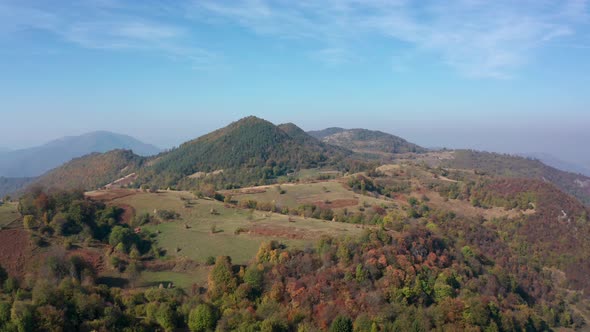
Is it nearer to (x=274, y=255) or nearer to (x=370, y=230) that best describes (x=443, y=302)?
(x=370, y=230)

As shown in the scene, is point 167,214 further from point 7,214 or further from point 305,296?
point 305,296

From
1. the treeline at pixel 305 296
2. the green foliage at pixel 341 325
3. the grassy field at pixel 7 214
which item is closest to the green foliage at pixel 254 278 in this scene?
the treeline at pixel 305 296

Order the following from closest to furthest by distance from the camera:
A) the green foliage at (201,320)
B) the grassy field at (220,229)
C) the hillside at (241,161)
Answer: the green foliage at (201,320) < the grassy field at (220,229) < the hillside at (241,161)

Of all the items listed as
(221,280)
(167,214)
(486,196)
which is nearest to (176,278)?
(221,280)

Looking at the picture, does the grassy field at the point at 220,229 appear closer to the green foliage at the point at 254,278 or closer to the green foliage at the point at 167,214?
the green foliage at the point at 167,214

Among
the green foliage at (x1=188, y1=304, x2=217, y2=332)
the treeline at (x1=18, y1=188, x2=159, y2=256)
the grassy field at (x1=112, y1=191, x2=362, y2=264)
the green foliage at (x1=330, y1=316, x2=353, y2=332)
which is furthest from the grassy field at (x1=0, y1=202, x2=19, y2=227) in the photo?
the green foliage at (x1=330, y1=316, x2=353, y2=332)

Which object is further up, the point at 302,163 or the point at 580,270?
the point at 302,163

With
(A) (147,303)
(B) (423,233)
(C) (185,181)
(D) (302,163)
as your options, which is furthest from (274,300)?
(D) (302,163)
